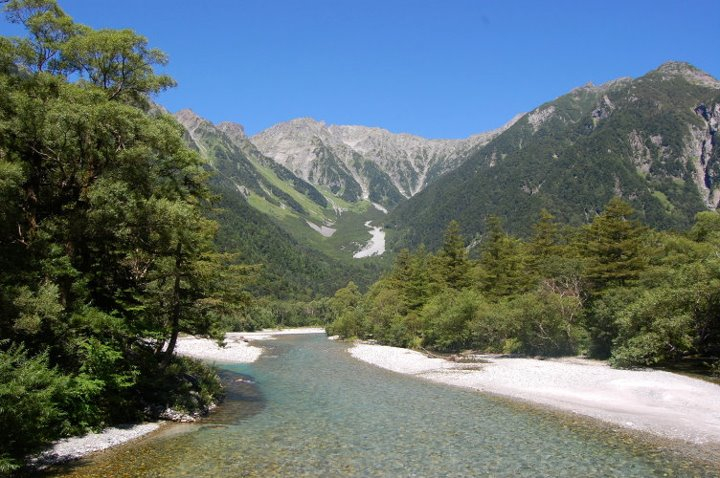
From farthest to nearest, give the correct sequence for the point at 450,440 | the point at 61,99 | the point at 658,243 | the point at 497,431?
the point at 658,243
the point at 497,431
the point at 450,440
the point at 61,99

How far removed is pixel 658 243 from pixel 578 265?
96.9 feet

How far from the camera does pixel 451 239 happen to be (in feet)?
255

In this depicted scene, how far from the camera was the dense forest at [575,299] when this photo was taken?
3450 centimetres

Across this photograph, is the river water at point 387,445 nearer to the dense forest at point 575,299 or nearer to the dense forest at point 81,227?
the dense forest at point 81,227

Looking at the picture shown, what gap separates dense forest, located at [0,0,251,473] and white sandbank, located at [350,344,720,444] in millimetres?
20301

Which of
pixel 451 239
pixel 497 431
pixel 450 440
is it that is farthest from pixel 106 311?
pixel 451 239

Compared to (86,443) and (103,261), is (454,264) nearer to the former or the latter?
(103,261)

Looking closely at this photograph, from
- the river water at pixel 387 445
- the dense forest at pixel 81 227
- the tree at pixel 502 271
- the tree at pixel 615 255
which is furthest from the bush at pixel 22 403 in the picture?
the tree at pixel 502 271

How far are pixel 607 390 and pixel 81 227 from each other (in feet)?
97.7

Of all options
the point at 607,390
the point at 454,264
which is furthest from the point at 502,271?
the point at 607,390

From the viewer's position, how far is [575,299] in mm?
49594

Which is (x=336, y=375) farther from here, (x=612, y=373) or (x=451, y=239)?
(x=451, y=239)

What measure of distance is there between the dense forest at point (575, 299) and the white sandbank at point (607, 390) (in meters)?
3.28

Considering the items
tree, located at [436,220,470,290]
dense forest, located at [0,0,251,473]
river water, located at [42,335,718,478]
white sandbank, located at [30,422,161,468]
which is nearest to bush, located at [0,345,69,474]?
dense forest, located at [0,0,251,473]
